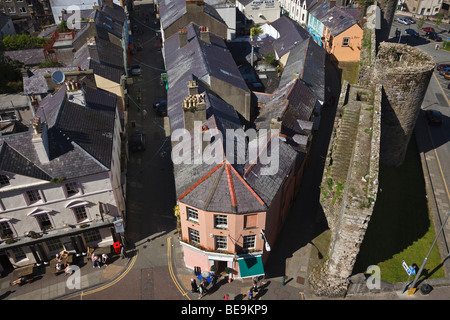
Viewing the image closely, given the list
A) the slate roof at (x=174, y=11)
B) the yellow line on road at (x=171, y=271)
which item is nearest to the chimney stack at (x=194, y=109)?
the yellow line on road at (x=171, y=271)

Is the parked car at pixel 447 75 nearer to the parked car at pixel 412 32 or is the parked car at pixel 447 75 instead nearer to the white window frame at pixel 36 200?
the parked car at pixel 412 32

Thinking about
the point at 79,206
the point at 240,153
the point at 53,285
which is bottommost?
the point at 53,285

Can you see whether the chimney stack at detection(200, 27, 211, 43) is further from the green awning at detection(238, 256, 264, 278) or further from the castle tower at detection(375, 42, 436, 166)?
the green awning at detection(238, 256, 264, 278)

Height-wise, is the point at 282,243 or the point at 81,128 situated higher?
the point at 81,128

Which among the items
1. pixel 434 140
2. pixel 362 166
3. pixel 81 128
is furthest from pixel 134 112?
pixel 434 140

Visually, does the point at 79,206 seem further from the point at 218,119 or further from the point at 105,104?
the point at 218,119

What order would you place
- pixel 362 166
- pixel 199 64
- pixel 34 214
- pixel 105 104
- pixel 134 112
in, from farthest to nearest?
pixel 134 112, pixel 199 64, pixel 105 104, pixel 34 214, pixel 362 166
